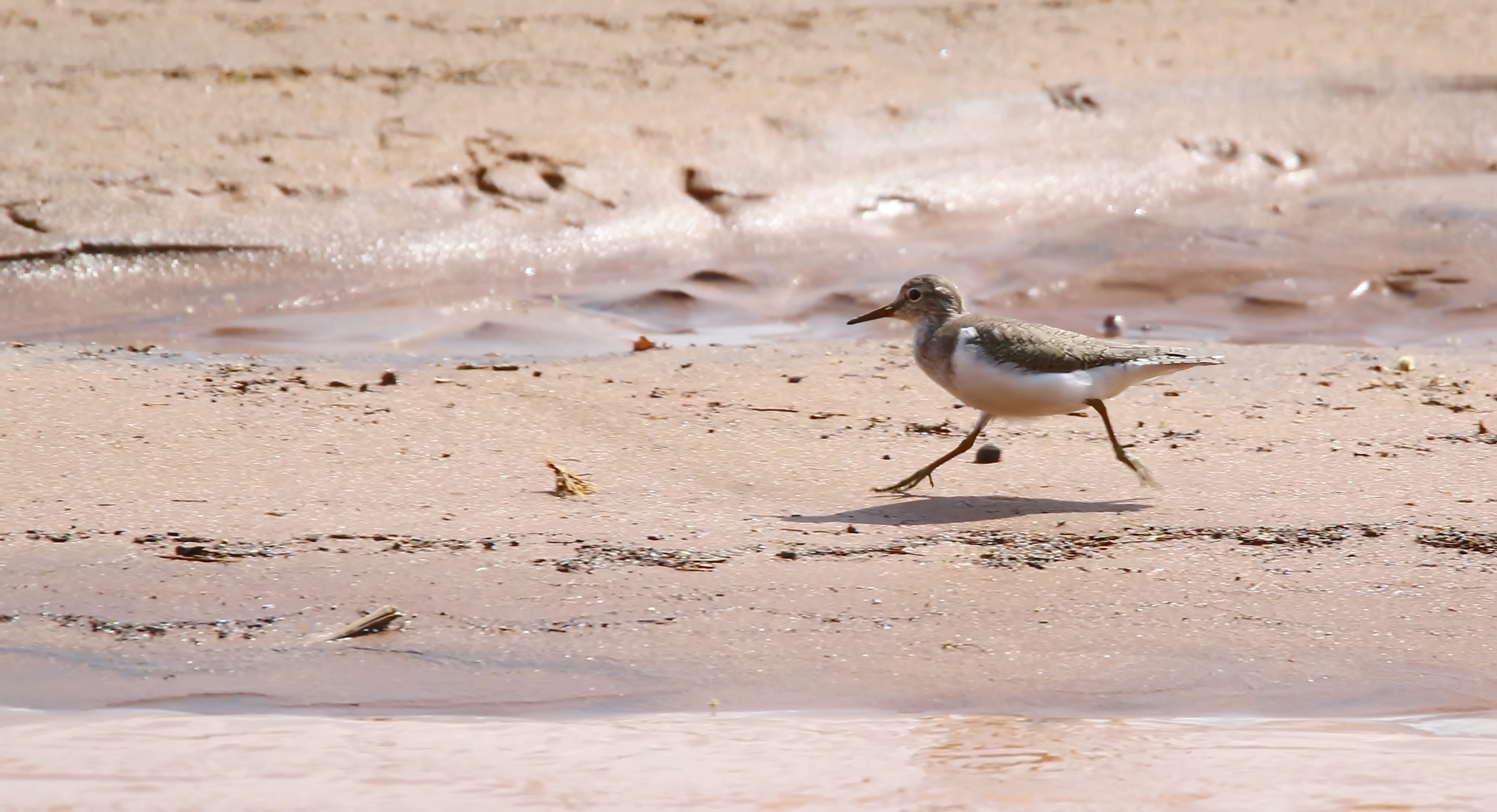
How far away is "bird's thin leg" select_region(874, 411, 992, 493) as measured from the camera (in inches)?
220

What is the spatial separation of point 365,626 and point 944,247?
234 inches

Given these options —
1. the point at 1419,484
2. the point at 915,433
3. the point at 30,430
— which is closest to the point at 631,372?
the point at 915,433

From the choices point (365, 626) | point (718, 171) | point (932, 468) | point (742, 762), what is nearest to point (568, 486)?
point (932, 468)

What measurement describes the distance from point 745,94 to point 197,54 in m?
3.09

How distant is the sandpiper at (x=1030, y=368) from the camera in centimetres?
551

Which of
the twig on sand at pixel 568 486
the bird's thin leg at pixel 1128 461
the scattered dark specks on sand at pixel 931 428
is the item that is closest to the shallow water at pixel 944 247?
the scattered dark specks on sand at pixel 931 428

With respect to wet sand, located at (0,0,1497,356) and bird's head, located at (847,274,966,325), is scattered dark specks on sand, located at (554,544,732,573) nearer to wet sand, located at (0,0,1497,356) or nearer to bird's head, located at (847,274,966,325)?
bird's head, located at (847,274,966,325)

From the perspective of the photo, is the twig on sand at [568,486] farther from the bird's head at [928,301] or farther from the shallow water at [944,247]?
the shallow water at [944,247]

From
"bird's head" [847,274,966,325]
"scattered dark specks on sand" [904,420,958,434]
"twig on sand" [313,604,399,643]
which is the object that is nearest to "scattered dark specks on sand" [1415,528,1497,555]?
"bird's head" [847,274,966,325]

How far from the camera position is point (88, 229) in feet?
29.0

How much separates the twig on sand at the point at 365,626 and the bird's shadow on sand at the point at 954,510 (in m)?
1.33

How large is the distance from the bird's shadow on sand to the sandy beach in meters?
0.03

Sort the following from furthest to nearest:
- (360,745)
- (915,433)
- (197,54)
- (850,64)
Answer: (850,64)
(197,54)
(915,433)
(360,745)

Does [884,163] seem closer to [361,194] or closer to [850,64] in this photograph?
[850,64]
